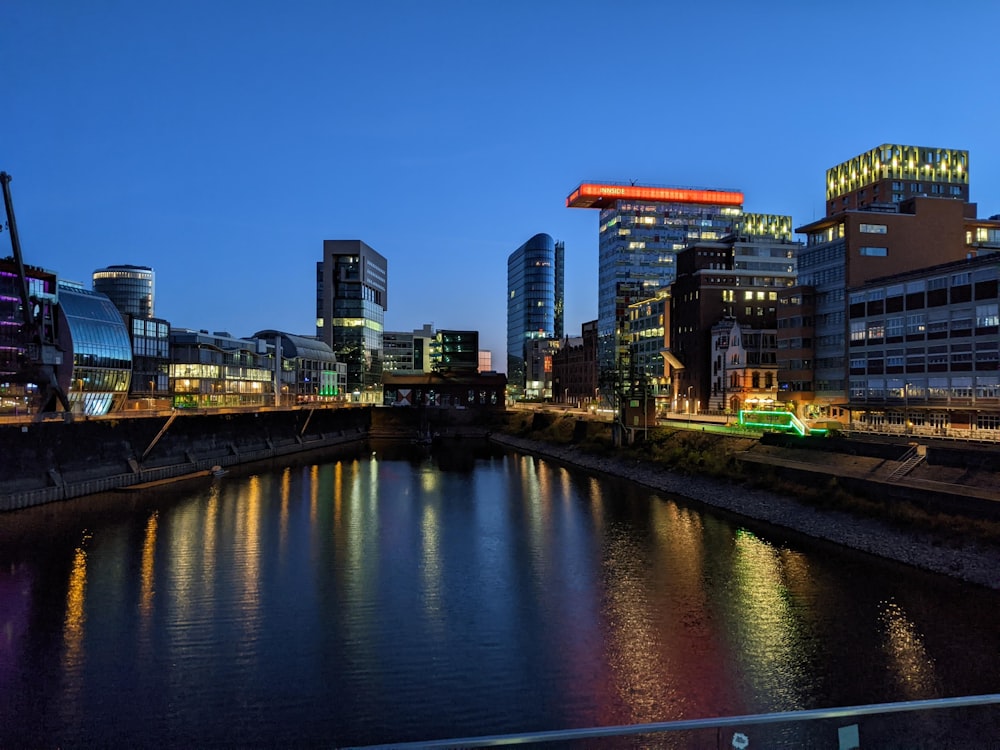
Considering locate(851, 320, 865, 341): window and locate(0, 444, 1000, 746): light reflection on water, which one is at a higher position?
locate(851, 320, 865, 341): window

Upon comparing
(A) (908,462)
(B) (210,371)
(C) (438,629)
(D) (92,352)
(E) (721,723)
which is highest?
(D) (92,352)

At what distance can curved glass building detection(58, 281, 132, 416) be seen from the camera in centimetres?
9938

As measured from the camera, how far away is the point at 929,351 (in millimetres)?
69750

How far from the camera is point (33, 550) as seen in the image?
41562mm

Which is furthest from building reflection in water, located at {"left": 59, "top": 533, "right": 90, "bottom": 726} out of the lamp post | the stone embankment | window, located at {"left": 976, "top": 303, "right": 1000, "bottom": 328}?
window, located at {"left": 976, "top": 303, "right": 1000, "bottom": 328}

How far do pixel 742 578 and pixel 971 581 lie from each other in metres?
10.9

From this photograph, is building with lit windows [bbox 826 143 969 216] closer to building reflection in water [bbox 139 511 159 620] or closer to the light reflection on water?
the light reflection on water

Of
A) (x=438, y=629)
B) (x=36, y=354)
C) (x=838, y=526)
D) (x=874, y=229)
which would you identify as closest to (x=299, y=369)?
(x=36, y=354)

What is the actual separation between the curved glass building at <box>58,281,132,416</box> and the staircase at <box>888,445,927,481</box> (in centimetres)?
9922

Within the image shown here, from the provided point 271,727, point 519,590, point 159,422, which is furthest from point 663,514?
point 159,422

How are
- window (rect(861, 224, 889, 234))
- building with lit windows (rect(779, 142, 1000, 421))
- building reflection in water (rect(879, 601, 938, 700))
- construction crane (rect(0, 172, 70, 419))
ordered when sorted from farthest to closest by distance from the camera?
window (rect(861, 224, 889, 234)) → building with lit windows (rect(779, 142, 1000, 421)) → construction crane (rect(0, 172, 70, 419)) → building reflection in water (rect(879, 601, 938, 700))

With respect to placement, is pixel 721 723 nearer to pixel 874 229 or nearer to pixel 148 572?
pixel 148 572

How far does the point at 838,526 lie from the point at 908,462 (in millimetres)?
7883

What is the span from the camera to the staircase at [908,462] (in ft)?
157
